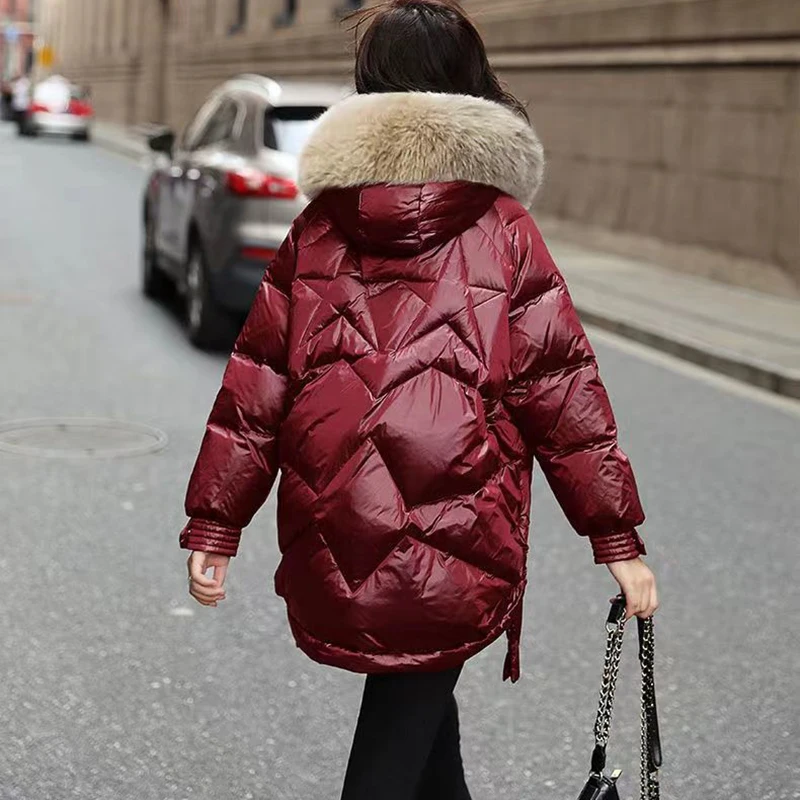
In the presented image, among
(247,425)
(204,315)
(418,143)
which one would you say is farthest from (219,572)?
(204,315)

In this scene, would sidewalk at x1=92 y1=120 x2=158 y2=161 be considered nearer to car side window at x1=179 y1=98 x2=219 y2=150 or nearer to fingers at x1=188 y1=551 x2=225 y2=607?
car side window at x1=179 y1=98 x2=219 y2=150

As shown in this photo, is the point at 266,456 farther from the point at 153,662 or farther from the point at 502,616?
the point at 153,662

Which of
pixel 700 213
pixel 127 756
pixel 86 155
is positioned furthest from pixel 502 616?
pixel 86 155

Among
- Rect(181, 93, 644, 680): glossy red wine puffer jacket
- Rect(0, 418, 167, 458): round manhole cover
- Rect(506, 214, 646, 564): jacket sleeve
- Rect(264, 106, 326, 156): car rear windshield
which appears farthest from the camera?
Rect(264, 106, 326, 156): car rear windshield

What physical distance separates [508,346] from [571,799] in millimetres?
1662

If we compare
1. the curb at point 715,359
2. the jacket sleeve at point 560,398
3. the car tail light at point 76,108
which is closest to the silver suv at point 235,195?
the curb at point 715,359

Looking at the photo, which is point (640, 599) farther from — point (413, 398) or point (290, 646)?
point (290, 646)

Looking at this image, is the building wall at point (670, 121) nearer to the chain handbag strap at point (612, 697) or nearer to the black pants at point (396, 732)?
the chain handbag strap at point (612, 697)

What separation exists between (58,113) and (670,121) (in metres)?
29.4

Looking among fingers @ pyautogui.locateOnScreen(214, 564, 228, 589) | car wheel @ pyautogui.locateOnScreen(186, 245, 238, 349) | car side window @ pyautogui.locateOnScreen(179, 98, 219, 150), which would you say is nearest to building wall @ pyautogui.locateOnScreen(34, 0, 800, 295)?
car side window @ pyautogui.locateOnScreen(179, 98, 219, 150)

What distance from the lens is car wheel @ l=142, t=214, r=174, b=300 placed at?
42.4 ft

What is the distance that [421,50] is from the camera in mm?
2607

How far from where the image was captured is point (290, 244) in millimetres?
2707

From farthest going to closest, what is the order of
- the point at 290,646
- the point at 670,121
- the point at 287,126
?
the point at 670,121 → the point at 287,126 → the point at 290,646
